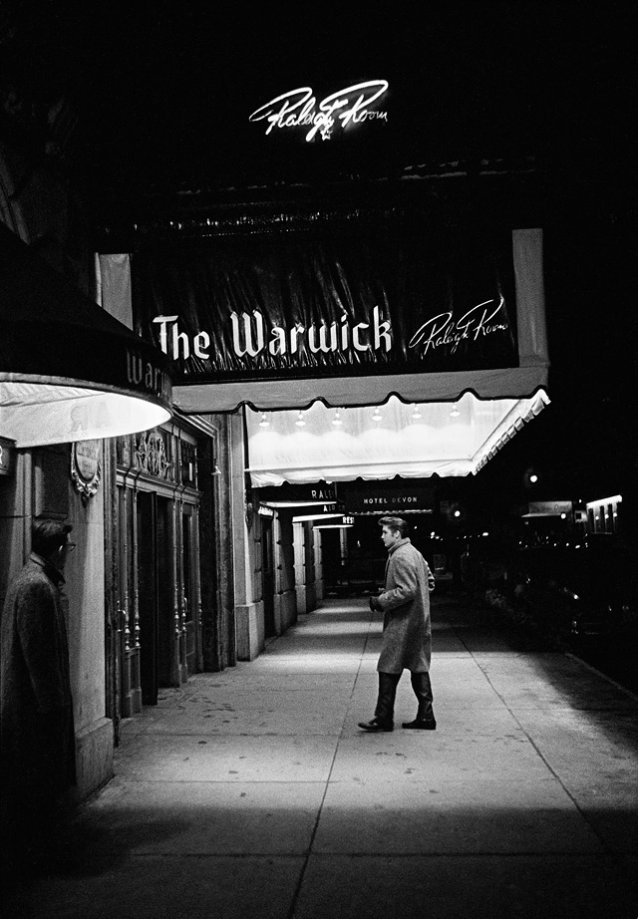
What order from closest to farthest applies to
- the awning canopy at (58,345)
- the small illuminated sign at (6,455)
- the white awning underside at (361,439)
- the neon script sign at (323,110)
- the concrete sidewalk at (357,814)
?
the awning canopy at (58,345)
the concrete sidewalk at (357,814)
the small illuminated sign at (6,455)
the neon script sign at (323,110)
the white awning underside at (361,439)

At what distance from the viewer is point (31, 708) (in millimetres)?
4629

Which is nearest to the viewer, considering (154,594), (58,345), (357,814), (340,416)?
(58,345)

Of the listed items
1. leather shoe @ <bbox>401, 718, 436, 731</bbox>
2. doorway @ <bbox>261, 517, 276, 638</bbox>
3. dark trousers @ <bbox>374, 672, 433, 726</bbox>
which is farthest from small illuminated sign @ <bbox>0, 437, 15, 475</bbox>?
doorway @ <bbox>261, 517, 276, 638</bbox>

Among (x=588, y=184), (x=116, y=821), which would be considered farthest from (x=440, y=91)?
(x=116, y=821)

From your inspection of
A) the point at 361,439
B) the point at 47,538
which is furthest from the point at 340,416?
the point at 47,538

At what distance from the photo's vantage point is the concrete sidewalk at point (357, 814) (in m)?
4.28

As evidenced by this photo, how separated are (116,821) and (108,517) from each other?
2.64 meters

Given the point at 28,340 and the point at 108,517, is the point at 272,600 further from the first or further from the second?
the point at 28,340

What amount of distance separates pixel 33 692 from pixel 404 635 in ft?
13.5

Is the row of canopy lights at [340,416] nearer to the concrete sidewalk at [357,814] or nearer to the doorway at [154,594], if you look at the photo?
the doorway at [154,594]

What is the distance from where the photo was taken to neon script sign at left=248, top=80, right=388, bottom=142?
21.9 feet

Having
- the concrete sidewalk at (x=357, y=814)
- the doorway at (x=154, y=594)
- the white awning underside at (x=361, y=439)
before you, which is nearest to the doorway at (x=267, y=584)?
the white awning underside at (x=361, y=439)

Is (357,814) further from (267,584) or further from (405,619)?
(267,584)

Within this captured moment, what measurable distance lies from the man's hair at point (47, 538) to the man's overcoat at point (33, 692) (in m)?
0.14
